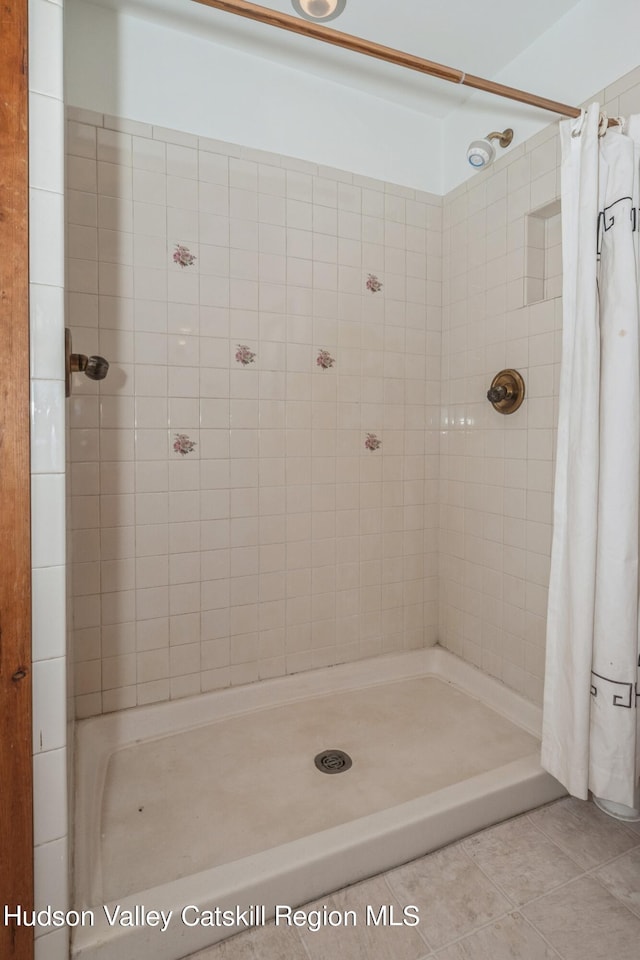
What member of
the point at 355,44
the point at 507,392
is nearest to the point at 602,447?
the point at 507,392

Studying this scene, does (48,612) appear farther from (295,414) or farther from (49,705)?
(295,414)

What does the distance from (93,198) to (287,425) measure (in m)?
0.97

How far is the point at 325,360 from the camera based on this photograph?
1971mm

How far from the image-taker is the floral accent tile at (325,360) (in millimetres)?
1960

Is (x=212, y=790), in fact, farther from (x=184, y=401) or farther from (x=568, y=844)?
(x=184, y=401)

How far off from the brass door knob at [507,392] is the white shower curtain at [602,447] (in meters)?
0.48

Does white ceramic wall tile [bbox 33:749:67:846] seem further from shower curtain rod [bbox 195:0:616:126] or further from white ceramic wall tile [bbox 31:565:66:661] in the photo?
shower curtain rod [bbox 195:0:616:126]

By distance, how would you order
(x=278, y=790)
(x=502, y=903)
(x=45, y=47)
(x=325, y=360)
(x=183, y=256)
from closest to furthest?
1. (x=45, y=47)
2. (x=502, y=903)
3. (x=278, y=790)
4. (x=183, y=256)
5. (x=325, y=360)

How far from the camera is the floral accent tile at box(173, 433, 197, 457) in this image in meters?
1.76

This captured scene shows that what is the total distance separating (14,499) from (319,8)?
1725 millimetres

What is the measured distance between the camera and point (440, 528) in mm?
2268

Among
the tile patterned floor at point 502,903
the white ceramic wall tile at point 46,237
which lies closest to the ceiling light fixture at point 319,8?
the white ceramic wall tile at point 46,237

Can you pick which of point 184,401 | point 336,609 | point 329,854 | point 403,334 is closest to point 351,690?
point 336,609

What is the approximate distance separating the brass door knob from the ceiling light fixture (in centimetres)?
128
